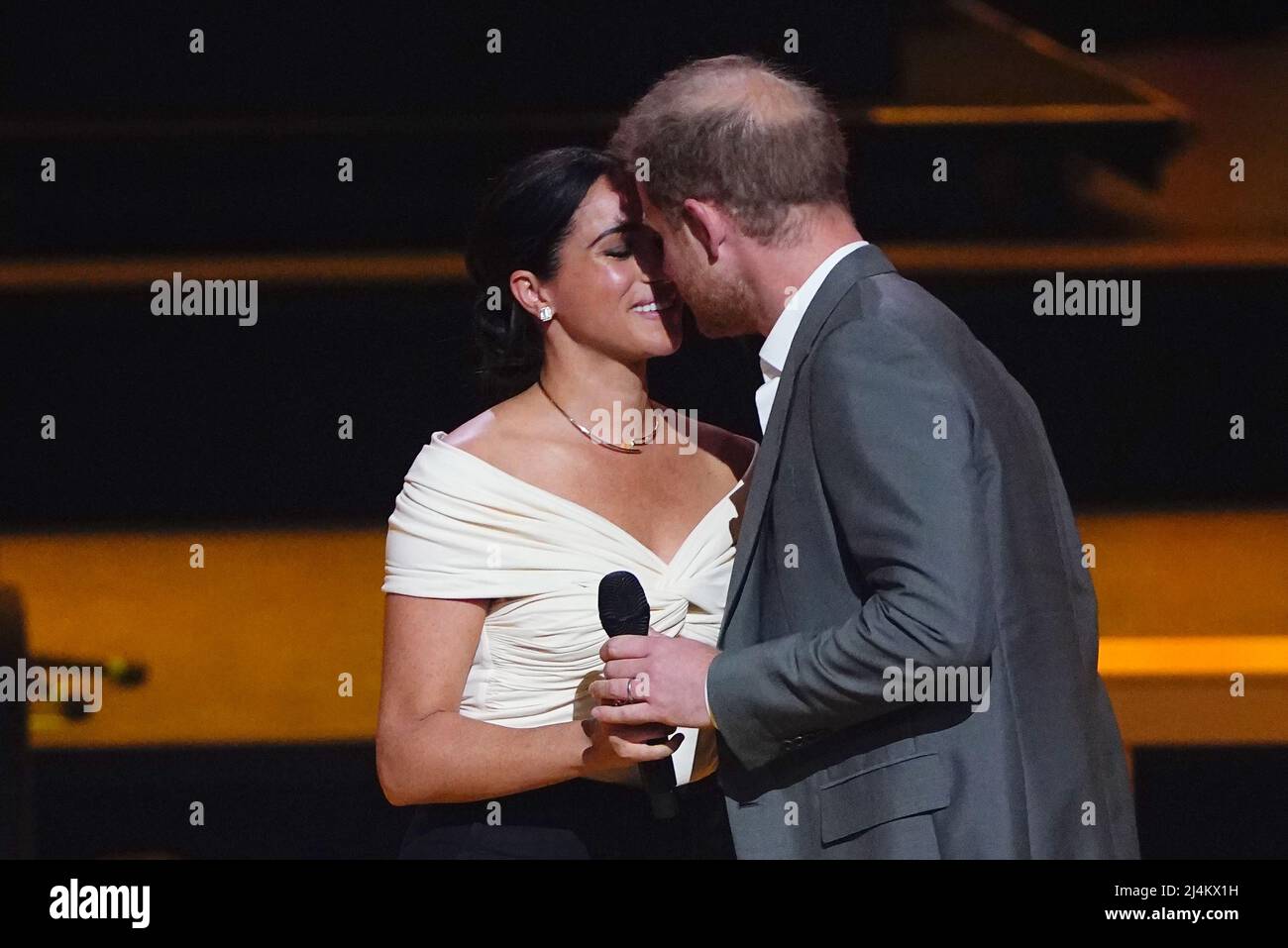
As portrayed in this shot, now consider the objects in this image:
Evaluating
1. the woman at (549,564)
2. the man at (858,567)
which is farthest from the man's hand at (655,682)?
the woman at (549,564)

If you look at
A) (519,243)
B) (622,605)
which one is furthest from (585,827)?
(519,243)

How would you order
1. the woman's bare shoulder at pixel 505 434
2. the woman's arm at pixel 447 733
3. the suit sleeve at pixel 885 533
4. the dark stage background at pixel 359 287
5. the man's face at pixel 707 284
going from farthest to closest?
the dark stage background at pixel 359 287, the woman's bare shoulder at pixel 505 434, the woman's arm at pixel 447 733, the man's face at pixel 707 284, the suit sleeve at pixel 885 533

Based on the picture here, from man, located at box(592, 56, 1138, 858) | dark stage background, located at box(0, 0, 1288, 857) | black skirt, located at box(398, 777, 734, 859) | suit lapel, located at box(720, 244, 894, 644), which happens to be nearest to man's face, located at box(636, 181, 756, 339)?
man, located at box(592, 56, 1138, 858)

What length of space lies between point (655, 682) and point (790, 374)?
15.3 inches

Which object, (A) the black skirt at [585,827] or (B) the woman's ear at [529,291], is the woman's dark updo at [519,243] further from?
(A) the black skirt at [585,827]

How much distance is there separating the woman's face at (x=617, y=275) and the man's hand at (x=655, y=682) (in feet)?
1.65

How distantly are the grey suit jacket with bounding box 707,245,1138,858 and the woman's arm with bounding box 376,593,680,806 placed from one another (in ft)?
1.04

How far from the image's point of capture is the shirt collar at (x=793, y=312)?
6.15ft

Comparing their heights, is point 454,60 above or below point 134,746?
above

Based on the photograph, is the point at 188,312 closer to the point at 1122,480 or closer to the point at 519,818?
the point at 519,818

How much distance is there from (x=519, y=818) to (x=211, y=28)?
212 centimetres

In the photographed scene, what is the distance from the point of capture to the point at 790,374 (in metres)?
1.83

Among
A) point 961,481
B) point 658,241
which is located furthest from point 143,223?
point 961,481

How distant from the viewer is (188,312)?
11.3ft
